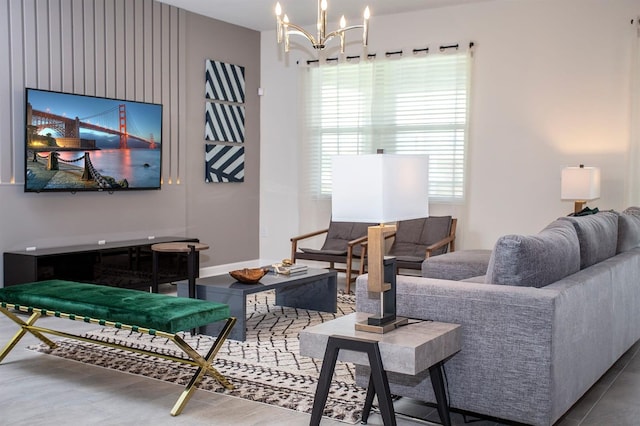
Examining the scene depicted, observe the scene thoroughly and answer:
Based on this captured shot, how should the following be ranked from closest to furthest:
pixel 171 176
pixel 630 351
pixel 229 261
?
1. pixel 630 351
2. pixel 171 176
3. pixel 229 261

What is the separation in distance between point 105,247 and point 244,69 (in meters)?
3.11

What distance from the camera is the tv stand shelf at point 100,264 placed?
215 inches

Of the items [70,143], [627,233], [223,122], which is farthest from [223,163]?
[627,233]

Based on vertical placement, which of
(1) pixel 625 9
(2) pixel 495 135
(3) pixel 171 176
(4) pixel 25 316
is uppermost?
(1) pixel 625 9

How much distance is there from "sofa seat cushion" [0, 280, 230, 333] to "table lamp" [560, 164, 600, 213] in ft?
11.7

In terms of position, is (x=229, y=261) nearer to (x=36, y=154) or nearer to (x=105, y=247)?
(x=105, y=247)

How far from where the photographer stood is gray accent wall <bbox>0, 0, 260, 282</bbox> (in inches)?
223

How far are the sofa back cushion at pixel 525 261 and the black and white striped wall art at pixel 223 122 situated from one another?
16.7 feet

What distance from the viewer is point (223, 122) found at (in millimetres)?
7852

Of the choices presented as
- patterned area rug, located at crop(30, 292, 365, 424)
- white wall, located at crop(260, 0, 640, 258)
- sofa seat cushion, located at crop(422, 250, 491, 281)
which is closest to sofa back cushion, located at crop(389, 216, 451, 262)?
white wall, located at crop(260, 0, 640, 258)

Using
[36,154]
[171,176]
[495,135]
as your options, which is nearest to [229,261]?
[171,176]

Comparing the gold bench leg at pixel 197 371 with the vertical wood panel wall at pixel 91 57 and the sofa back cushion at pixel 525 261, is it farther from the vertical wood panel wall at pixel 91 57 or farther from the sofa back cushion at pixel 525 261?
the vertical wood panel wall at pixel 91 57

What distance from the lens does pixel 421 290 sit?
3.09 m

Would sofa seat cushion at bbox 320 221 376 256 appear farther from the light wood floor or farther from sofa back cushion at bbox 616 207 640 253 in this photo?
the light wood floor
